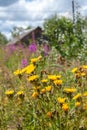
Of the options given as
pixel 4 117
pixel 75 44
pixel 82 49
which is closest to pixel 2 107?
A: pixel 4 117

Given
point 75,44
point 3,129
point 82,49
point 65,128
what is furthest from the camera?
point 75,44

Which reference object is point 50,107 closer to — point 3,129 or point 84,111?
point 84,111

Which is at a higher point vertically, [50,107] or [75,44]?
[50,107]

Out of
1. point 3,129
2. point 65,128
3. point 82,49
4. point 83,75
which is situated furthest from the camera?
point 82,49

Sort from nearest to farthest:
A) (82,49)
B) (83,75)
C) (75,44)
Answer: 1. (83,75)
2. (82,49)
3. (75,44)

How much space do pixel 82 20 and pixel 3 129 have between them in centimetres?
785

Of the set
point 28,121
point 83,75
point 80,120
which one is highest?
point 83,75

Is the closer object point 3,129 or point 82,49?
point 3,129

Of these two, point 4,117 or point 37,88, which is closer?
point 37,88

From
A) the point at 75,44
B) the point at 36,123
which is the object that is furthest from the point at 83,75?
the point at 75,44

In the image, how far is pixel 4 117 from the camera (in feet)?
12.9

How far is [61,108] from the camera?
3.09m

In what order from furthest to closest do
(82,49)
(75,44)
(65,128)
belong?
(75,44) → (82,49) → (65,128)

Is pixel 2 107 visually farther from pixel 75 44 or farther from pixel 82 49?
pixel 75 44
